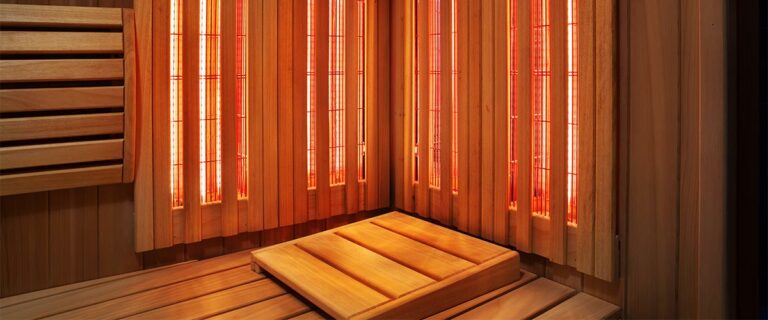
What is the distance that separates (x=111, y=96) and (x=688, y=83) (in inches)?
78.6

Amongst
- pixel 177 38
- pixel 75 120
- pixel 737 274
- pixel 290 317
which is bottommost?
pixel 290 317

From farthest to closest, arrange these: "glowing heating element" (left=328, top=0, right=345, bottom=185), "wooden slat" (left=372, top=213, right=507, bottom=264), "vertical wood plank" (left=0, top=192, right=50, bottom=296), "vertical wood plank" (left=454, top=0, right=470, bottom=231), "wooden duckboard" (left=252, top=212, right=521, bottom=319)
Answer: "glowing heating element" (left=328, top=0, right=345, bottom=185) → "vertical wood plank" (left=454, top=0, right=470, bottom=231) → "wooden slat" (left=372, top=213, right=507, bottom=264) → "vertical wood plank" (left=0, top=192, right=50, bottom=296) → "wooden duckboard" (left=252, top=212, right=521, bottom=319)

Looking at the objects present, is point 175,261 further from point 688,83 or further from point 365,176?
point 688,83

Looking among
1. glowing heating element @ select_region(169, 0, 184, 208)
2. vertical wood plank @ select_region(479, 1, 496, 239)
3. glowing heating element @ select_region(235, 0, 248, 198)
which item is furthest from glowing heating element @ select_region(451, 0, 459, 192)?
glowing heating element @ select_region(169, 0, 184, 208)

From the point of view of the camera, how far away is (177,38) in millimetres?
2328

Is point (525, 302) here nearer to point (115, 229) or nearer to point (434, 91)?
point (434, 91)

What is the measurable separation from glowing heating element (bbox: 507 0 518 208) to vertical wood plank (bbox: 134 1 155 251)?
141 cm

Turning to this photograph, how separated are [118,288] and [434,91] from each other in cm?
157

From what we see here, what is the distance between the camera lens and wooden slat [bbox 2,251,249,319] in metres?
1.97

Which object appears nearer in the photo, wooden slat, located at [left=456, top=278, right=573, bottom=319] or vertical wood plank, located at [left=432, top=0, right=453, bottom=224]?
wooden slat, located at [left=456, top=278, right=573, bottom=319]

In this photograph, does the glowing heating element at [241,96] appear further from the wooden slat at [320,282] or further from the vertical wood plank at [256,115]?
the wooden slat at [320,282]

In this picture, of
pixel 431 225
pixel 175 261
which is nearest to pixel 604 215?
pixel 431 225

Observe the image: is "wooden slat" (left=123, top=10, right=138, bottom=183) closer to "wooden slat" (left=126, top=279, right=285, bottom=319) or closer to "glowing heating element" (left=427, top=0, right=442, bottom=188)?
"wooden slat" (left=126, top=279, right=285, bottom=319)

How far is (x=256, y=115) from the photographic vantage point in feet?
8.32
